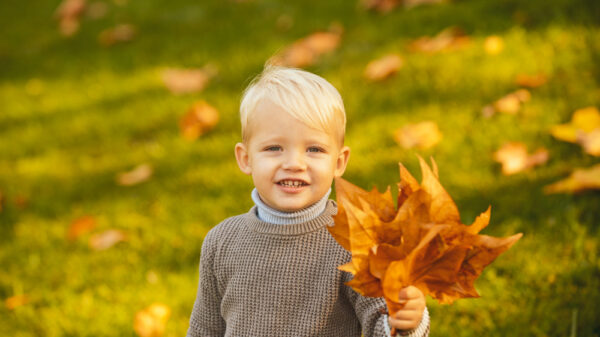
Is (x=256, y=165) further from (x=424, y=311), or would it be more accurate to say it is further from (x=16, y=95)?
(x=16, y=95)

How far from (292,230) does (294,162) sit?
19 cm

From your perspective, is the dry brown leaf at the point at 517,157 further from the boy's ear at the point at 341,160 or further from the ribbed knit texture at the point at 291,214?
the ribbed knit texture at the point at 291,214

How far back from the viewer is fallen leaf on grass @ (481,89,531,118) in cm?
292

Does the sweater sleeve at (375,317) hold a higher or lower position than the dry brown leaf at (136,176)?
lower

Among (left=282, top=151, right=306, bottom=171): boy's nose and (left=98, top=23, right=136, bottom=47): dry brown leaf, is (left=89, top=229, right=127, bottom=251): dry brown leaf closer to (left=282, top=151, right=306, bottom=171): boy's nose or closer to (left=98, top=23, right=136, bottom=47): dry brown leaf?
(left=282, top=151, right=306, bottom=171): boy's nose

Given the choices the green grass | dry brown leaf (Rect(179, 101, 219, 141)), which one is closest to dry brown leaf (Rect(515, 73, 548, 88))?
the green grass

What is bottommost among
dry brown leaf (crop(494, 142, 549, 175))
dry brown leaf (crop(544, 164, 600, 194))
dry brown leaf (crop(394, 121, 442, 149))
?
dry brown leaf (crop(544, 164, 600, 194))

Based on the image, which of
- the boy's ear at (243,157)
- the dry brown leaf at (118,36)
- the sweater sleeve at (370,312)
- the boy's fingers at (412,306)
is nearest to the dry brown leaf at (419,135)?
the boy's ear at (243,157)

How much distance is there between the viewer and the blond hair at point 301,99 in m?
1.50

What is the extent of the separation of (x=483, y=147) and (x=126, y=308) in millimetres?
1747

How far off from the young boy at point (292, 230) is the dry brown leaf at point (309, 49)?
2.26 metres

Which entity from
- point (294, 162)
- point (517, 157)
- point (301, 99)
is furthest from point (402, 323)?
point (517, 157)

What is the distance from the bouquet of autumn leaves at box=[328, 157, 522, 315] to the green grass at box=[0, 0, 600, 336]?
0.92 metres

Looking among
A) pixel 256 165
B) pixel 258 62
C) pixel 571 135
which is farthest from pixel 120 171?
pixel 571 135
